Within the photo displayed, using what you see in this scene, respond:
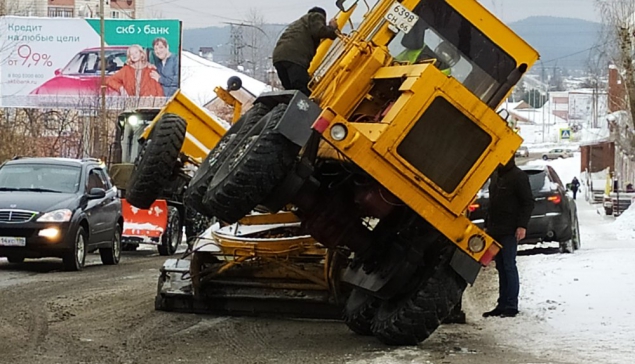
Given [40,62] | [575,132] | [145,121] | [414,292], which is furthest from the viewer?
[575,132]

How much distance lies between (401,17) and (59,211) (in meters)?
7.85

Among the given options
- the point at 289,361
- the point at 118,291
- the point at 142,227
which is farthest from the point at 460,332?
the point at 142,227

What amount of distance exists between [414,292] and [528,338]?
4.12ft

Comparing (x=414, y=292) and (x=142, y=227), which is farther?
(x=142, y=227)

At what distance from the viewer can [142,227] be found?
2158 cm

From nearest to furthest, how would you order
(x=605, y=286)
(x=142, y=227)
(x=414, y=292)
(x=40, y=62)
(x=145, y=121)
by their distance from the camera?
(x=414, y=292)
(x=605, y=286)
(x=142, y=227)
(x=145, y=121)
(x=40, y=62)

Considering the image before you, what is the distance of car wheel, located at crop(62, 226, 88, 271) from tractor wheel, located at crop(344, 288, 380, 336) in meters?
7.08

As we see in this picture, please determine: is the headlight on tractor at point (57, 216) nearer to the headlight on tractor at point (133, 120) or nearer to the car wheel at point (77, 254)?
the car wheel at point (77, 254)

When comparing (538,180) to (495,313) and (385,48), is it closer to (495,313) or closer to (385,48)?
(495,313)

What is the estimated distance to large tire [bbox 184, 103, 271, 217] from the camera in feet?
32.5

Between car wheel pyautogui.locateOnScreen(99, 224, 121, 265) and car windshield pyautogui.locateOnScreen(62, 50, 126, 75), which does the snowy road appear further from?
car windshield pyautogui.locateOnScreen(62, 50, 126, 75)

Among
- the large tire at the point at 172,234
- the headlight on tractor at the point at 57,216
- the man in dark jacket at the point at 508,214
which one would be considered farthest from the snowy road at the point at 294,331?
the large tire at the point at 172,234

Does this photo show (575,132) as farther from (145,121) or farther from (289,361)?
(289,361)

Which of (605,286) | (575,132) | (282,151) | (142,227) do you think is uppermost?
(282,151)
